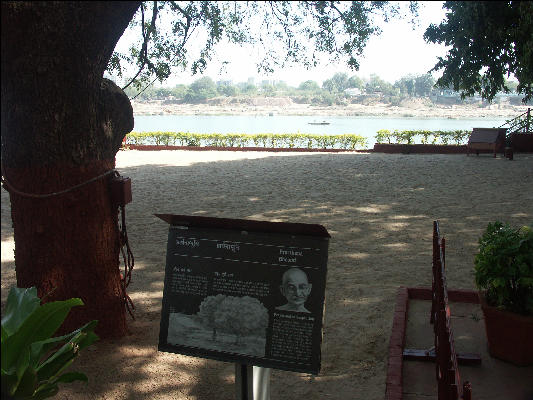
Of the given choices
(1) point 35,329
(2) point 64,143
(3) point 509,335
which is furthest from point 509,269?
(2) point 64,143

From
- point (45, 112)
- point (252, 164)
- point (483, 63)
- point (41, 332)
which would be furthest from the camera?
point (252, 164)

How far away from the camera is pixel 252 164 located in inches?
641

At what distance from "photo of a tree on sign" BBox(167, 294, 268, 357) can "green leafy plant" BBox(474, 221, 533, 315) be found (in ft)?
5.89

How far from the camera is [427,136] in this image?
2228 cm

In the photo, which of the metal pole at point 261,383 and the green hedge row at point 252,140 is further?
the green hedge row at point 252,140

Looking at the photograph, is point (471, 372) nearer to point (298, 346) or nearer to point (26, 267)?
point (298, 346)

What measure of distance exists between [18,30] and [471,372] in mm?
3501

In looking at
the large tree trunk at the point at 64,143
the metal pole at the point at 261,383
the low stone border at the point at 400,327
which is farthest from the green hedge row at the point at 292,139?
the metal pole at the point at 261,383

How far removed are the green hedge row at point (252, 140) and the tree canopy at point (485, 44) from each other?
25.4ft

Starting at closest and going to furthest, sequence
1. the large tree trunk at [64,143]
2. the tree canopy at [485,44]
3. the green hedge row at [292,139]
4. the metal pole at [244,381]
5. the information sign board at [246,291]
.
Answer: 1. the information sign board at [246,291]
2. the metal pole at [244,381]
3. the large tree trunk at [64,143]
4. the tree canopy at [485,44]
5. the green hedge row at [292,139]

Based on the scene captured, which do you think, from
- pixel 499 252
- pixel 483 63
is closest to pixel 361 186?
pixel 483 63

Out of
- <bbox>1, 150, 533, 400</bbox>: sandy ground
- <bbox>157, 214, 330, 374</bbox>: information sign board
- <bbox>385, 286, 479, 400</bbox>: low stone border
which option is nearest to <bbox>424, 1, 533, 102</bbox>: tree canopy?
<bbox>1, 150, 533, 400</bbox>: sandy ground

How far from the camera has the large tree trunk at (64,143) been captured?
3.41 m

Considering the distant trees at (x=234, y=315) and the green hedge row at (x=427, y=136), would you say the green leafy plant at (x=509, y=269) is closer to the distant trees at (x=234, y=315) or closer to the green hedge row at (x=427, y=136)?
the distant trees at (x=234, y=315)
